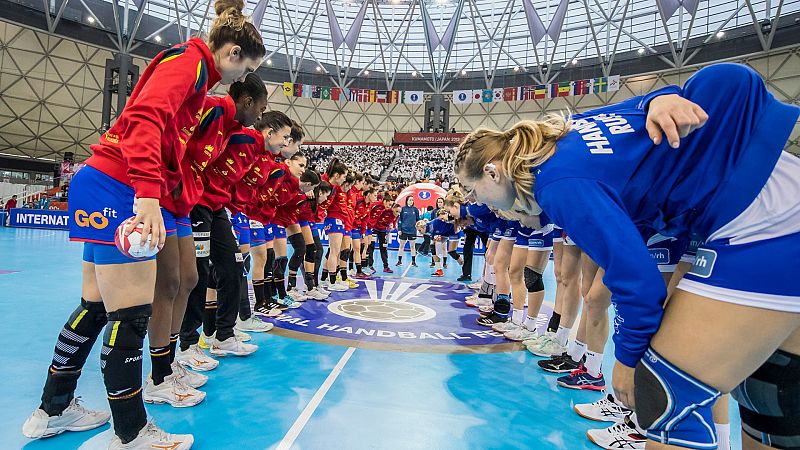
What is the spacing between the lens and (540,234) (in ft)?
13.5

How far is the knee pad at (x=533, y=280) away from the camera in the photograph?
4.15 meters

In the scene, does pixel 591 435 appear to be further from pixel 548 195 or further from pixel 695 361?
pixel 548 195

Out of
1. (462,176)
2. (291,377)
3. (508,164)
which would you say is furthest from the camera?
(291,377)

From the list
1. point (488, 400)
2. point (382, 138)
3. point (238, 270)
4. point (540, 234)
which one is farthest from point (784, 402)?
point (382, 138)

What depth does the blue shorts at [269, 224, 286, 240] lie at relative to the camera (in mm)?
5461

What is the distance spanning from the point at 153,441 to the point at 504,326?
3505 millimetres

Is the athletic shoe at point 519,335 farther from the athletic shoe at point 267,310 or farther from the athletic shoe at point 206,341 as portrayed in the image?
the athletic shoe at point 206,341

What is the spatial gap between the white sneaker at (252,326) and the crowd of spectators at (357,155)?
28.4 m

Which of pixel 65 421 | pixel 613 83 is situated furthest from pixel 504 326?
pixel 613 83

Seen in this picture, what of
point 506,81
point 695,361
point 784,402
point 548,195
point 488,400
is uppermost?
point 506,81

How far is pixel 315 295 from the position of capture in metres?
6.09

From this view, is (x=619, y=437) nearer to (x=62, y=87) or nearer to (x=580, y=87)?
(x=580, y=87)

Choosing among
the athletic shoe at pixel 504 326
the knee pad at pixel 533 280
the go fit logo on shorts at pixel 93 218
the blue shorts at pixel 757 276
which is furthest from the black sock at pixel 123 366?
the athletic shoe at pixel 504 326

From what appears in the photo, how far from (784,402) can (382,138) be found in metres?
41.5
